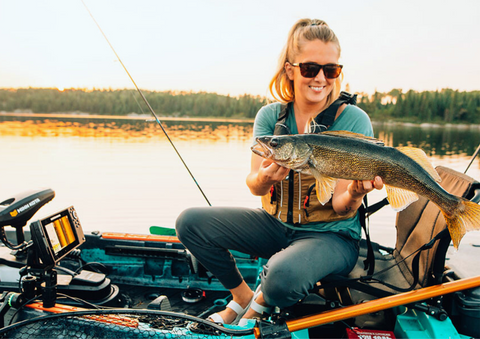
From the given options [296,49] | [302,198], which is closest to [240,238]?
[302,198]

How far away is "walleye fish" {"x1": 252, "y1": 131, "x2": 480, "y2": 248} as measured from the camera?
193 cm

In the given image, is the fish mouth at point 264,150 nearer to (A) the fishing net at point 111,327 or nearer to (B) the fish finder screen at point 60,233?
(A) the fishing net at point 111,327

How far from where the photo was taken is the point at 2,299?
2170 millimetres

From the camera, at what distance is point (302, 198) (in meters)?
2.32

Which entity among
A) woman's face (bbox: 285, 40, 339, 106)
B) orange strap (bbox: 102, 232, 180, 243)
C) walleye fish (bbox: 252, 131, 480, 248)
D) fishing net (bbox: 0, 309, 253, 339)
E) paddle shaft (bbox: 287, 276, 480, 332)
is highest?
woman's face (bbox: 285, 40, 339, 106)

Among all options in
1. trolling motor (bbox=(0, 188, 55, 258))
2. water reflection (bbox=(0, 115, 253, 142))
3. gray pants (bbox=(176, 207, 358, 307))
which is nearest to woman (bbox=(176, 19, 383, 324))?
gray pants (bbox=(176, 207, 358, 307))

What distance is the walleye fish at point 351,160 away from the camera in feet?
6.32

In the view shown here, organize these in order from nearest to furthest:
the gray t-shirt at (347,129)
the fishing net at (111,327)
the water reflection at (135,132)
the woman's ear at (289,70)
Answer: the fishing net at (111,327) < the gray t-shirt at (347,129) < the woman's ear at (289,70) < the water reflection at (135,132)

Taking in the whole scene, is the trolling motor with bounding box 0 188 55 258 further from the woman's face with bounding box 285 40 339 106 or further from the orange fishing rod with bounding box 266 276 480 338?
the woman's face with bounding box 285 40 339 106

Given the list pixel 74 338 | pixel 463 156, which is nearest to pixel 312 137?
pixel 74 338

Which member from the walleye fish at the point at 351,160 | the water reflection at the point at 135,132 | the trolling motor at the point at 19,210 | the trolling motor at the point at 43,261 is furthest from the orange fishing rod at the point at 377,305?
the water reflection at the point at 135,132

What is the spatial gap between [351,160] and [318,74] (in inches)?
26.5

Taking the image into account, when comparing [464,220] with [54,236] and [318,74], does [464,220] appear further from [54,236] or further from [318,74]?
[54,236]

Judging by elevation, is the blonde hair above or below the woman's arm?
above
